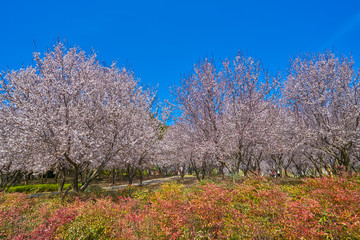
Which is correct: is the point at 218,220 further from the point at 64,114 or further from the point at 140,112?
the point at 140,112

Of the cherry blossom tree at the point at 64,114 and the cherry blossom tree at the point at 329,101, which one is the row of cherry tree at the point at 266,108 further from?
the cherry blossom tree at the point at 64,114

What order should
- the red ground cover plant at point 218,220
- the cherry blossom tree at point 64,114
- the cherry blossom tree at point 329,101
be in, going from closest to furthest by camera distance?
1. the red ground cover plant at point 218,220
2. the cherry blossom tree at point 64,114
3. the cherry blossom tree at point 329,101

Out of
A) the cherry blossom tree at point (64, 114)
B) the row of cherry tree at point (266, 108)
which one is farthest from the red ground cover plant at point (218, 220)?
the row of cherry tree at point (266, 108)

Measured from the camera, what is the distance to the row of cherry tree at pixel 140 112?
915cm

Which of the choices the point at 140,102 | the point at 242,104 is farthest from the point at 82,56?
the point at 242,104

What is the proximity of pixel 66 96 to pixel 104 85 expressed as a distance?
257 centimetres

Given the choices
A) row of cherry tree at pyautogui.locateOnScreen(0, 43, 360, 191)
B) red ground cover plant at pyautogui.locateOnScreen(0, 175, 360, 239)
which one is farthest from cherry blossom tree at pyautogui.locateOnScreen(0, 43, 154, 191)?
red ground cover plant at pyautogui.locateOnScreen(0, 175, 360, 239)

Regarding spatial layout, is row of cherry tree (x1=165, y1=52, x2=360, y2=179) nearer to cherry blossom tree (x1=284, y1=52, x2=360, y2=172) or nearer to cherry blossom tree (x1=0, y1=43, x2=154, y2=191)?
cherry blossom tree (x1=284, y1=52, x2=360, y2=172)

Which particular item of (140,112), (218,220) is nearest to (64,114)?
(140,112)

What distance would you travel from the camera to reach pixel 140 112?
47.2 ft

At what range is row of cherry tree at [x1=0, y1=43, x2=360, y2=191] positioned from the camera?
9148 mm

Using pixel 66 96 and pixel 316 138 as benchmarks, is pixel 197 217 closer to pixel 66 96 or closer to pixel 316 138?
pixel 66 96

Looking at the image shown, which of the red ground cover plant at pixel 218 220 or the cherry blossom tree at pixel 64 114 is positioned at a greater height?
the cherry blossom tree at pixel 64 114

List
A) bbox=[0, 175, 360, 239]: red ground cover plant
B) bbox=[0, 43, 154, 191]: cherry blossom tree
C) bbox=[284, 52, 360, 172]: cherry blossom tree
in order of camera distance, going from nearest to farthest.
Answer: bbox=[0, 175, 360, 239]: red ground cover plant, bbox=[0, 43, 154, 191]: cherry blossom tree, bbox=[284, 52, 360, 172]: cherry blossom tree
